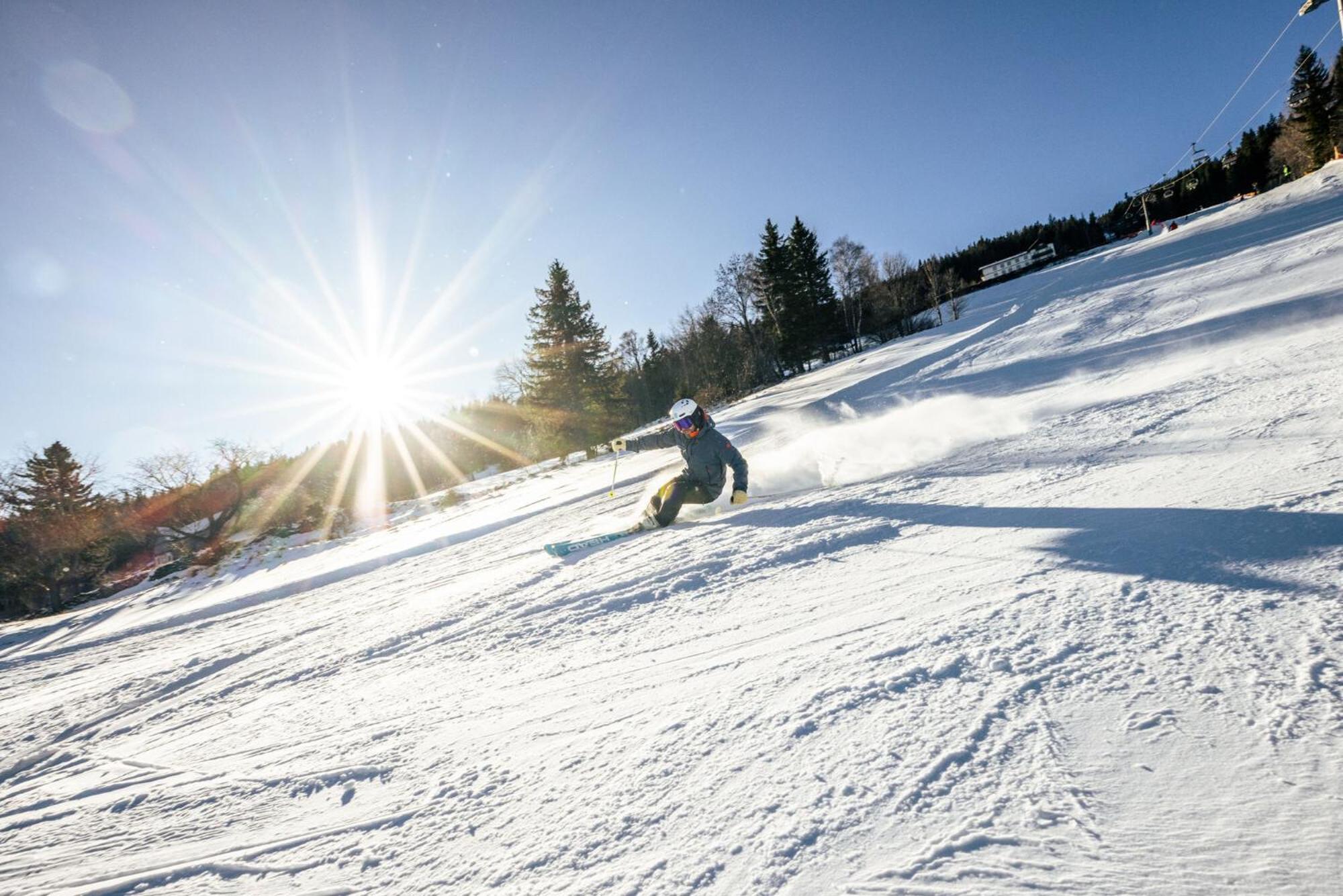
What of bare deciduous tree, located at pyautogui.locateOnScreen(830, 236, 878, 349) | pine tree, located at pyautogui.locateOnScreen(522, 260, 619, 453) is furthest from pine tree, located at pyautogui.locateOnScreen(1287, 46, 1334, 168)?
pine tree, located at pyautogui.locateOnScreen(522, 260, 619, 453)

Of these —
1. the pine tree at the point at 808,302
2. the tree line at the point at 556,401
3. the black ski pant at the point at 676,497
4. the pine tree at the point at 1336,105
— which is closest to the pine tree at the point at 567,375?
the tree line at the point at 556,401

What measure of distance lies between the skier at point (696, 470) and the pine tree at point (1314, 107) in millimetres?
63857

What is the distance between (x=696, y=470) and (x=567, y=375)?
71.8 ft

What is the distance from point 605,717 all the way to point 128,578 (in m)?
24.6

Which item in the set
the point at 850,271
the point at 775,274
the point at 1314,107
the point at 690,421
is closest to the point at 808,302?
the point at 775,274

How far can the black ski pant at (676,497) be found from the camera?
5949 millimetres

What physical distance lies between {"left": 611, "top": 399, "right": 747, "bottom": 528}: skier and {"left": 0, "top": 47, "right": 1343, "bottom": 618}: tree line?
533 inches

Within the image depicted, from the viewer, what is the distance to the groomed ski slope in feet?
4.32

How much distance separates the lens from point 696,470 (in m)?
6.29

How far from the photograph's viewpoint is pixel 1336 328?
4.97 meters

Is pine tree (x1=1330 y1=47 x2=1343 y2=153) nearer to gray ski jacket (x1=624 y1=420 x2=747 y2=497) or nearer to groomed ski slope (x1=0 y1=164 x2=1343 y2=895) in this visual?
groomed ski slope (x1=0 y1=164 x2=1343 y2=895)

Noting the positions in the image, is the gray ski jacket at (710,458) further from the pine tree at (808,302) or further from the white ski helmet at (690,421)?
the pine tree at (808,302)

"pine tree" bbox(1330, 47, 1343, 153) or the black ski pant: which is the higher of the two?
"pine tree" bbox(1330, 47, 1343, 153)

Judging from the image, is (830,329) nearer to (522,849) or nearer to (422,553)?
(422,553)
